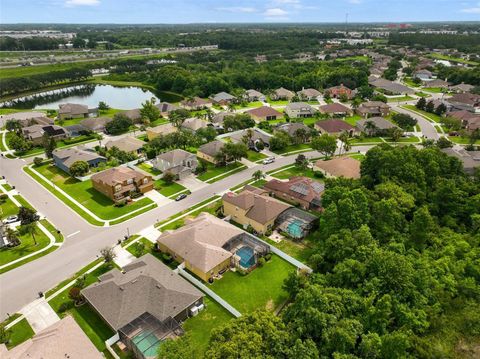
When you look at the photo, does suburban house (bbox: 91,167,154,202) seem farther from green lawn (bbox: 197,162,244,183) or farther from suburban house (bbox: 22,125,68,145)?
suburban house (bbox: 22,125,68,145)

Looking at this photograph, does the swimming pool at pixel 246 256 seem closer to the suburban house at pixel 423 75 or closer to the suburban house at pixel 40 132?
the suburban house at pixel 40 132

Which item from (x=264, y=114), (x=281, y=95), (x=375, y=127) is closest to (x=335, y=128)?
(x=375, y=127)

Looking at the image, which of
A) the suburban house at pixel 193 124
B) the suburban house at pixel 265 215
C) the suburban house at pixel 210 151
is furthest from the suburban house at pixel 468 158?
the suburban house at pixel 193 124

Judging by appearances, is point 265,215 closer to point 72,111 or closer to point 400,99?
point 72,111

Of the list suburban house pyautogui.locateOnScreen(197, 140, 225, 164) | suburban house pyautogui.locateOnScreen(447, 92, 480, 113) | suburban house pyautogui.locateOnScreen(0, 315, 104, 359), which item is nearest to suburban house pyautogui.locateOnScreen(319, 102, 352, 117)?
suburban house pyautogui.locateOnScreen(447, 92, 480, 113)

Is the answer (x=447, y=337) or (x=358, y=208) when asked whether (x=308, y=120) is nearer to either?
(x=358, y=208)

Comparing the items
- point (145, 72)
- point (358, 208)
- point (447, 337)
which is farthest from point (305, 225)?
point (145, 72)
